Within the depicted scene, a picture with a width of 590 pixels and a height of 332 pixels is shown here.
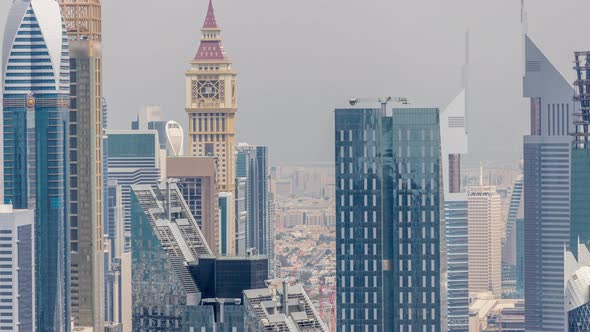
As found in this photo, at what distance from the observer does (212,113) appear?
214 ft

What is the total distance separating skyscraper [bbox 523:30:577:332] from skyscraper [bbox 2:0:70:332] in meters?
11.2

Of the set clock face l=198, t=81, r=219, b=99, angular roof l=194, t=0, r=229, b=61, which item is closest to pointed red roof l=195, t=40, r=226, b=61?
angular roof l=194, t=0, r=229, b=61

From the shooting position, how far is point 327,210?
38875 millimetres

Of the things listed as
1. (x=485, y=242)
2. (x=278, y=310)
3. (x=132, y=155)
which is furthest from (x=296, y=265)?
(x=132, y=155)

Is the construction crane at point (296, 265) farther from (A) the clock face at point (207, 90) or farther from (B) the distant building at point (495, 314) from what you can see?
(A) the clock face at point (207, 90)

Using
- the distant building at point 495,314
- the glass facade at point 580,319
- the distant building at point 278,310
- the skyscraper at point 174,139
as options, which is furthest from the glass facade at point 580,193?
the distant building at point 278,310

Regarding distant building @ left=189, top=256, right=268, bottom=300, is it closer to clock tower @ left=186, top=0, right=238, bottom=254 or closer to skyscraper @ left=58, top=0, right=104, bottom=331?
skyscraper @ left=58, top=0, right=104, bottom=331

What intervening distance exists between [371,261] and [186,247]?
3890 millimetres

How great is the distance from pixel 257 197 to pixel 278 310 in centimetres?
1963

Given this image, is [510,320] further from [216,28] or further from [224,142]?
[224,142]

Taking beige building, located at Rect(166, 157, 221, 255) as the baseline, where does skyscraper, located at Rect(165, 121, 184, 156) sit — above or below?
above

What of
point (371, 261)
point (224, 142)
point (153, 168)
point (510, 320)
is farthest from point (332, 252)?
point (224, 142)

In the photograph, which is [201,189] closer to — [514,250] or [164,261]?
[514,250]

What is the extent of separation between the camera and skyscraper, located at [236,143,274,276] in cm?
4168
